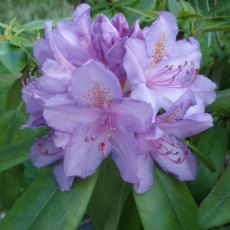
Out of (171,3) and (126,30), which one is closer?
(126,30)

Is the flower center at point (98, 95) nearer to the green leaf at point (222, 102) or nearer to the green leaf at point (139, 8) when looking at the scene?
the green leaf at point (222, 102)

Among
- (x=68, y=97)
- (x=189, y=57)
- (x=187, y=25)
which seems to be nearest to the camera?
(x=68, y=97)

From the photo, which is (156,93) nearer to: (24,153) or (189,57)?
(189,57)

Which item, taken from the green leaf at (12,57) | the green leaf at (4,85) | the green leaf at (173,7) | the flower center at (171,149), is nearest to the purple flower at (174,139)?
the flower center at (171,149)

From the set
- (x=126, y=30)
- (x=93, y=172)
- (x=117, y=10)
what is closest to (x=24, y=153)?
(x=93, y=172)

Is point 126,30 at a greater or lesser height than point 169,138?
greater

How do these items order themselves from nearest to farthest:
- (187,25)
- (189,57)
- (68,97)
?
(68,97)
(189,57)
(187,25)
